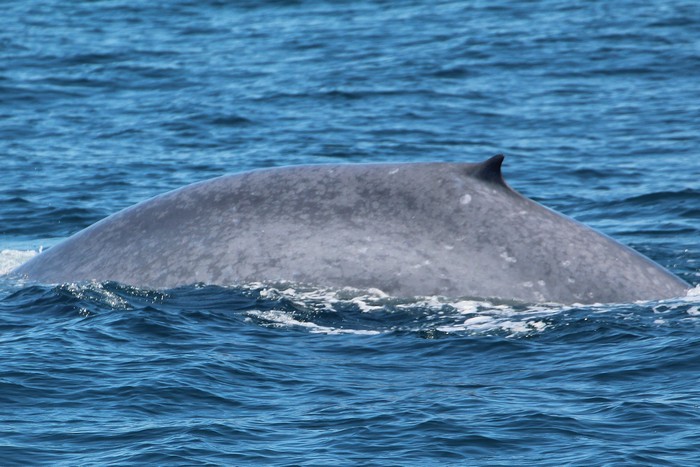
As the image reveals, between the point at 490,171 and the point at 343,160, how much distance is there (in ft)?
40.6

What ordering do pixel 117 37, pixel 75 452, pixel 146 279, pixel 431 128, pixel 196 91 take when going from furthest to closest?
pixel 117 37 → pixel 196 91 → pixel 431 128 → pixel 146 279 → pixel 75 452

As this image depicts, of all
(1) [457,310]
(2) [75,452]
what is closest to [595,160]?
(1) [457,310]

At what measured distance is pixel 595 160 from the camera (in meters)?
26.4

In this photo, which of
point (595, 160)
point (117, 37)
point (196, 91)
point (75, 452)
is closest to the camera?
point (75, 452)

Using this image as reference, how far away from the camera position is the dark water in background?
11.0m

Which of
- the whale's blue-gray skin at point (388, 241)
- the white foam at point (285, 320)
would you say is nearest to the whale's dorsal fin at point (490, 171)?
the whale's blue-gray skin at point (388, 241)

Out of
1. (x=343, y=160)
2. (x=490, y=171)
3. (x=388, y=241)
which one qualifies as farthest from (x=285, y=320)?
(x=343, y=160)

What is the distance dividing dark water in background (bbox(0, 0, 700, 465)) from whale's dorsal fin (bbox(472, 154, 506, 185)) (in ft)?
4.13

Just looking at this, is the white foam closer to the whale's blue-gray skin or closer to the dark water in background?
the dark water in background

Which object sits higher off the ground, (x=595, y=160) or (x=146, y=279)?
(x=146, y=279)

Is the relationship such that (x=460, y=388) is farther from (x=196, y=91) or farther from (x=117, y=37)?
(x=117, y=37)

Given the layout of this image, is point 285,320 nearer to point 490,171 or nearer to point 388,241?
point 388,241

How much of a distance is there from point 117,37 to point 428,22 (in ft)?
30.4

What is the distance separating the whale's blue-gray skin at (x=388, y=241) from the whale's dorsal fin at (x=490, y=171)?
1 centimetres
